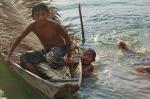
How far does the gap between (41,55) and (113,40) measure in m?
4.97

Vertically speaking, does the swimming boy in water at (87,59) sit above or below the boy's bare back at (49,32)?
below

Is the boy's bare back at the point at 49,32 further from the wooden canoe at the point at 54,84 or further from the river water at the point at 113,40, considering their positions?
the river water at the point at 113,40

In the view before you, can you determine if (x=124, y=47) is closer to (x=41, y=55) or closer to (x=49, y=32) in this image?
(x=49, y=32)

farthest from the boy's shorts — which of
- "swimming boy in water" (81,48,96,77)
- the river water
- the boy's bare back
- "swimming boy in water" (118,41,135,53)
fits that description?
"swimming boy in water" (118,41,135,53)

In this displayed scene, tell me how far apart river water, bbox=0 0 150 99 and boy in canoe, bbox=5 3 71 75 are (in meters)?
0.67

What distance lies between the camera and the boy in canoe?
7.11 m

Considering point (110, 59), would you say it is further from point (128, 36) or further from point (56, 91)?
point (56, 91)

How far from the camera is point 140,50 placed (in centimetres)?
1089

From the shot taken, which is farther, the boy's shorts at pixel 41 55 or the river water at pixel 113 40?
the river water at pixel 113 40

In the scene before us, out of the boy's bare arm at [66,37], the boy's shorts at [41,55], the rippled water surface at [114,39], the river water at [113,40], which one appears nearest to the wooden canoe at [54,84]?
the boy's shorts at [41,55]

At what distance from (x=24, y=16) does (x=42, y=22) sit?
3481 mm

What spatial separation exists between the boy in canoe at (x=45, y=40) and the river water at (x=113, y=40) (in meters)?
0.67

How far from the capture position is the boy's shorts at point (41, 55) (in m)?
7.23

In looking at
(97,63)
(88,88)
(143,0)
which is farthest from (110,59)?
(143,0)
